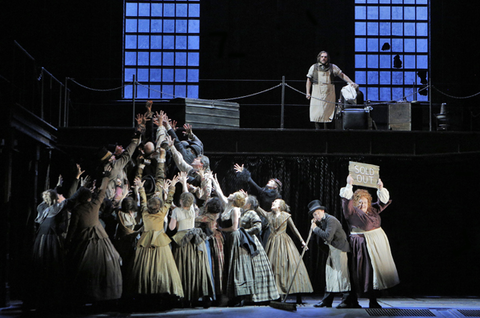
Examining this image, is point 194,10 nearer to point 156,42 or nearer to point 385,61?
point 156,42

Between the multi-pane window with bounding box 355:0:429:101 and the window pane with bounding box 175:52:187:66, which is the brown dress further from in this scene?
the multi-pane window with bounding box 355:0:429:101

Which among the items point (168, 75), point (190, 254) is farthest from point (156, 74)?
point (190, 254)

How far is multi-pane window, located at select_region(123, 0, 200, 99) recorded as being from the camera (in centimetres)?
1475

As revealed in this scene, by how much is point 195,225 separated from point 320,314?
204cm

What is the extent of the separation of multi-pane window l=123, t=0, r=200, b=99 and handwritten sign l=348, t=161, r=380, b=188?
6.12 meters

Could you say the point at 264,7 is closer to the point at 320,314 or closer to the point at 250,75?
the point at 250,75

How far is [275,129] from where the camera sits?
11.4 m

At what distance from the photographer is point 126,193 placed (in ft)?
32.0

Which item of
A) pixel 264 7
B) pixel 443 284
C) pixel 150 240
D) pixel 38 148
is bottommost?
pixel 443 284

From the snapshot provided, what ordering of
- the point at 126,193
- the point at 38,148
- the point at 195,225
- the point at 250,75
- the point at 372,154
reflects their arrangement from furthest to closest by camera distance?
the point at 250,75, the point at 372,154, the point at 38,148, the point at 126,193, the point at 195,225

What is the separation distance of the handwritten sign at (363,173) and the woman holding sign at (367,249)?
320mm

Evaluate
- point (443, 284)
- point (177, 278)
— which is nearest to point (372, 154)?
point (443, 284)

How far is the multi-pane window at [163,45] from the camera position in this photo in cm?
1475

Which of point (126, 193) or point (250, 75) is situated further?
point (250, 75)
